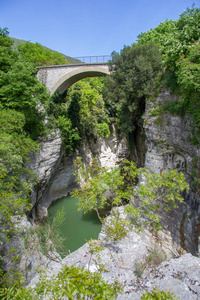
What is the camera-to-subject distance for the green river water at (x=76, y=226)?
12.8 m

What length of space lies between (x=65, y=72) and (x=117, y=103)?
7.00 m

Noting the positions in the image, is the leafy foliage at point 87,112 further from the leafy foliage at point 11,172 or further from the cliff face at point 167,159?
the leafy foliage at point 11,172

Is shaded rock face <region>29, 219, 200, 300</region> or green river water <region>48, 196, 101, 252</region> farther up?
shaded rock face <region>29, 219, 200, 300</region>

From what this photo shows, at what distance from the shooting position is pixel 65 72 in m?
17.0

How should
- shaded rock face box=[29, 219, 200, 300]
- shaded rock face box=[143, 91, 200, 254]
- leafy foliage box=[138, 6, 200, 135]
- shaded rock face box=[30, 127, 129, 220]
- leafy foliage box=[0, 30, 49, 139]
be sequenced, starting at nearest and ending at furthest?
1. shaded rock face box=[29, 219, 200, 300]
2. leafy foliage box=[138, 6, 200, 135]
3. shaded rock face box=[143, 91, 200, 254]
4. leafy foliage box=[0, 30, 49, 139]
5. shaded rock face box=[30, 127, 129, 220]

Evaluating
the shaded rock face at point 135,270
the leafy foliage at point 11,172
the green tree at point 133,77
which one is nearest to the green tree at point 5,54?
the leafy foliage at point 11,172

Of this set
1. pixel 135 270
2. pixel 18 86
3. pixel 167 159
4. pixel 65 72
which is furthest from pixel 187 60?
pixel 65 72

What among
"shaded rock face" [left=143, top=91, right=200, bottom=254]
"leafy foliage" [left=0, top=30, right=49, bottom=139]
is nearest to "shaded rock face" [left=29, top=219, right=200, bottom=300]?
"shaded rock face" [left=143, top=91, right=200, bottom=254]

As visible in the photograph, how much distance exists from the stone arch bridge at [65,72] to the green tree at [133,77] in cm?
369

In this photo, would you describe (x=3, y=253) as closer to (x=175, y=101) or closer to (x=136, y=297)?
(x=136, y=297)

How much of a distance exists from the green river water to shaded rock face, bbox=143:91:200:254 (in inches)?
236

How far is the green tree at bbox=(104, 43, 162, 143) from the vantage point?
38.0 feet

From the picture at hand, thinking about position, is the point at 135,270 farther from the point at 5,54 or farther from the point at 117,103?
the point at 5,54

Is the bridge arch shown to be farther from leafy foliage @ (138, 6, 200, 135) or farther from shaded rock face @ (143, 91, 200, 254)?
leafy foliage @ (138, 6, 200, 135)
